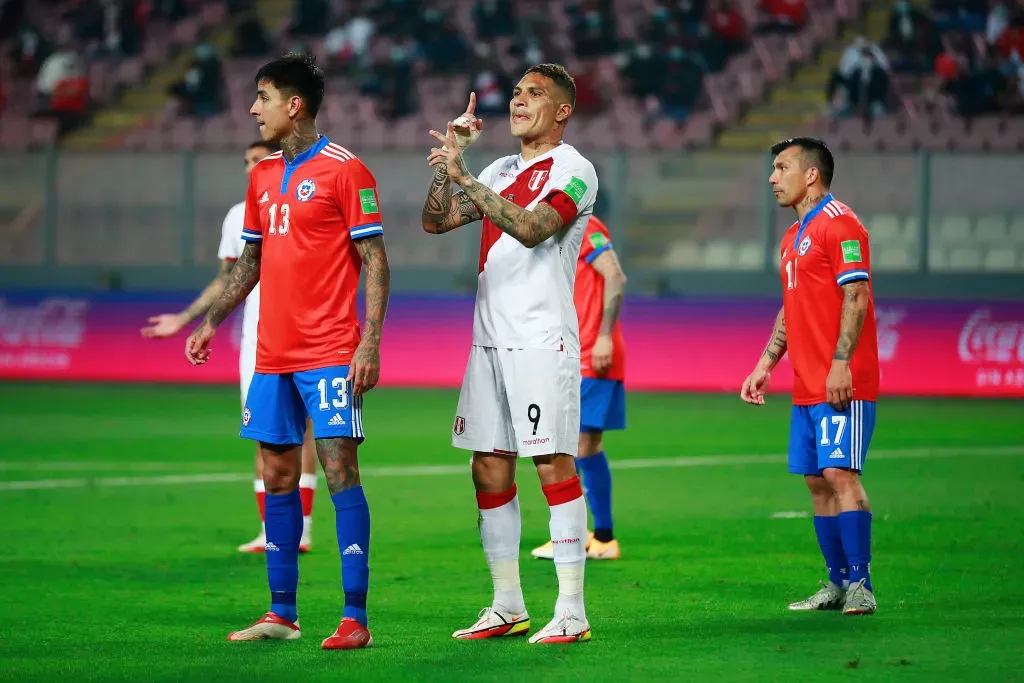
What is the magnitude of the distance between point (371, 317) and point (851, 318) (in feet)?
7.58

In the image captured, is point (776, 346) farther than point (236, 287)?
Yes

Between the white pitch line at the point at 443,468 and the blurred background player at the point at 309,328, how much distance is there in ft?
19.4

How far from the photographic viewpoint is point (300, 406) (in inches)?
266

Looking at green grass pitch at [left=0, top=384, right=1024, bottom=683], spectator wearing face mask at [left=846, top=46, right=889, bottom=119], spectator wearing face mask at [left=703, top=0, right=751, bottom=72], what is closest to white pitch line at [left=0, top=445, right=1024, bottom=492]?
green grass pitch at [left=0, top=384, right=1024, bottom=683]

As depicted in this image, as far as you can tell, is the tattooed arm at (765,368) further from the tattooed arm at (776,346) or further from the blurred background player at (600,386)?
the blurred background player at (600,386)

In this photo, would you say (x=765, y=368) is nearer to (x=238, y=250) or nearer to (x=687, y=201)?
(x=238, y=250)

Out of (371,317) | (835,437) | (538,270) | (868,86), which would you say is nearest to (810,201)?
(835,437)

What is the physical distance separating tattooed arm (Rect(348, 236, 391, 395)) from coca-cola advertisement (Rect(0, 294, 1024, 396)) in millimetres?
13684

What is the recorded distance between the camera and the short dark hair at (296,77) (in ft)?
21.9

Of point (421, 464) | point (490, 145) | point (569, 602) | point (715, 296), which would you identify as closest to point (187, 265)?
point (490, 145)

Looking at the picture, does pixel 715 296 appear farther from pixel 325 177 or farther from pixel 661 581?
pixel 325 177

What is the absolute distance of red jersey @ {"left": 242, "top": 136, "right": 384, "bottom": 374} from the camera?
6.59m

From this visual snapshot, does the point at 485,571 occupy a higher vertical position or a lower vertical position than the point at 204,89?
lower

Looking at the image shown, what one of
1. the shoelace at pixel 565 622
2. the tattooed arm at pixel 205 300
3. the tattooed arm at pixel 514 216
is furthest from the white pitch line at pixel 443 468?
the tattooed arm at pixel 514 216
